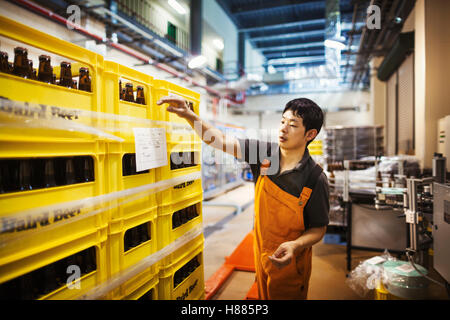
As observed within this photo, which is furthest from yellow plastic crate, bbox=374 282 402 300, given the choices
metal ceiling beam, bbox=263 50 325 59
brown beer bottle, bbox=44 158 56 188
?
metal ceiling beam, bbox=263 50 325 59

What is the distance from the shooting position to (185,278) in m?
1.98

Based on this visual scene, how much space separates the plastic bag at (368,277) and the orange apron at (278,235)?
52.6 inches

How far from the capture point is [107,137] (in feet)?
4.26

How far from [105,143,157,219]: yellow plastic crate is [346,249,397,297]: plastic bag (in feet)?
7.44

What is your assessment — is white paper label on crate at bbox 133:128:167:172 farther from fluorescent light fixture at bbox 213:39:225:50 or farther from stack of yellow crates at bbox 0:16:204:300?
fluorescent light fixture at bbox 213:39:225:50

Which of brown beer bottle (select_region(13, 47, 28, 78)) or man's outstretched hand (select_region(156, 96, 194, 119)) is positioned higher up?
brown beer bottle (select_region(13, 47, 28, 78))

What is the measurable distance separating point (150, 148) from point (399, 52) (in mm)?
5567

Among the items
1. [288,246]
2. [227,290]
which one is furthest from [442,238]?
[227,290]

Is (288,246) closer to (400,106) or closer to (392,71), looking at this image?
(400,106)

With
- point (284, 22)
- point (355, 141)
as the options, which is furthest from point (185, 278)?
point (284, 22)

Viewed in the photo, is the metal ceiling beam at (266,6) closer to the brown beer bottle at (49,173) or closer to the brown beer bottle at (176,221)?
the brown beer bottle at (176,221)

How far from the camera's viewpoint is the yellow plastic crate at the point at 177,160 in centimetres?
168

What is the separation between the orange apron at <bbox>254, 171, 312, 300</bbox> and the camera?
1500 millimetres

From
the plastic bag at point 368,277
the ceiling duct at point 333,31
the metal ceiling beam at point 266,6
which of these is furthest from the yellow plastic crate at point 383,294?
the metal ceiling beam at point 266,6
